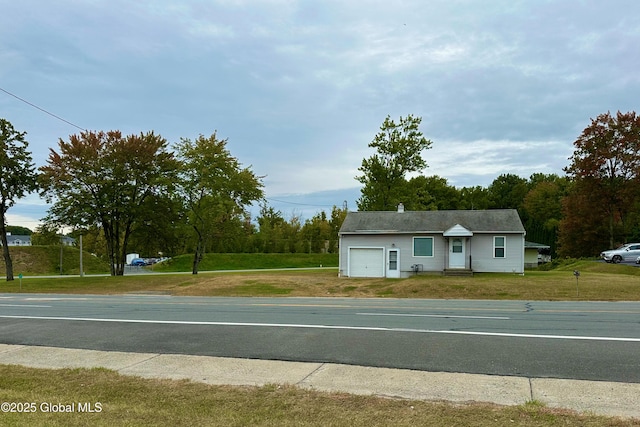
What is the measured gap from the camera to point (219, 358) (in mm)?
8039

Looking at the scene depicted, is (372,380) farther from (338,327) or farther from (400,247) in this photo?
(400,247)

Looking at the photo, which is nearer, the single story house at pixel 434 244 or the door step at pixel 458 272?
the door step at pixel 458 272

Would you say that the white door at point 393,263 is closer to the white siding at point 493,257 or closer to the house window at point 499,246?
the white siding at point 493,257

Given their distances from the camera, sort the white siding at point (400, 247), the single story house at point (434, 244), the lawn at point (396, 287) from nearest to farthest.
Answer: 1. the lawn at point (396, 287)
2. the single story house at point (434, 244)
3. the white siding at point (400, 247)

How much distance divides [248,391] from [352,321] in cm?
594

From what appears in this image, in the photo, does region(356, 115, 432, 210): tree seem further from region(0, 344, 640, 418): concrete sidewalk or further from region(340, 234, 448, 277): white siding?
region(0, 344, 640, 418): concrete sidewalk

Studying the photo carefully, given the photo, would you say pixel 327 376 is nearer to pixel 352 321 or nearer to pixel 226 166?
pixel 352 321

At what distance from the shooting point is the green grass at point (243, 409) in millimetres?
4918

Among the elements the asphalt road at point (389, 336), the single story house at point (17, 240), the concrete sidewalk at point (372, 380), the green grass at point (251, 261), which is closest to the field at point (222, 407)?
the concrete sidewalk at point (372, 380)

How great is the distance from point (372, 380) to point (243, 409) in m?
1.95

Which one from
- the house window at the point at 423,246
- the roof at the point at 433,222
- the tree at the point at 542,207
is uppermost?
the tree at the point at 542,207

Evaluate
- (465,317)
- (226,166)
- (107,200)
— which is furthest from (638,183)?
(107,200)

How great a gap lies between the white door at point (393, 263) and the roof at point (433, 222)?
139 cm

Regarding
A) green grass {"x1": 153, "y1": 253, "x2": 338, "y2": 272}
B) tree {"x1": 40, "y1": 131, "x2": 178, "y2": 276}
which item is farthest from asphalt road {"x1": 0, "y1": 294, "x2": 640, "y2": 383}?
green grass {"x1": 153, "y1": 253, "x2": 338, "y2": 272}
